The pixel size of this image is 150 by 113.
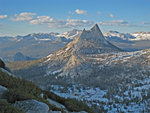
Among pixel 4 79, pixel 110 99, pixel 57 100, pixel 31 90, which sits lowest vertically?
pixel 110 99

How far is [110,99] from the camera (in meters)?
176

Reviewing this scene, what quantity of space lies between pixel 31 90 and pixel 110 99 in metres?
165

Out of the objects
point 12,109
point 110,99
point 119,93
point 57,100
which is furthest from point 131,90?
point 12,109

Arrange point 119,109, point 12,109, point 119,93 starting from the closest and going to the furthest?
point 12,109 < point 119,109 < point 119,93

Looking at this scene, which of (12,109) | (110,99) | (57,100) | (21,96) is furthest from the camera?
(110,99)

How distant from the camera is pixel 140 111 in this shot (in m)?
132

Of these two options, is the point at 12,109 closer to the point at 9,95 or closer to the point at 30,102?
the point at 30,102

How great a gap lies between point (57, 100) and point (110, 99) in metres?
160

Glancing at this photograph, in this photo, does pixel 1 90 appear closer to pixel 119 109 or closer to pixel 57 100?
pixel 57 100

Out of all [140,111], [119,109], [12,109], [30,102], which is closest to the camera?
[12,109]

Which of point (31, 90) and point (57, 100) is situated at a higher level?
point (31, 90)

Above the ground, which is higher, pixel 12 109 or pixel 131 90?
pixel 12 109

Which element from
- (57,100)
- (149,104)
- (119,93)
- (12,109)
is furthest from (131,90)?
(12,109)

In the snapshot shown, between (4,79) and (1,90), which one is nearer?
(1,90)
